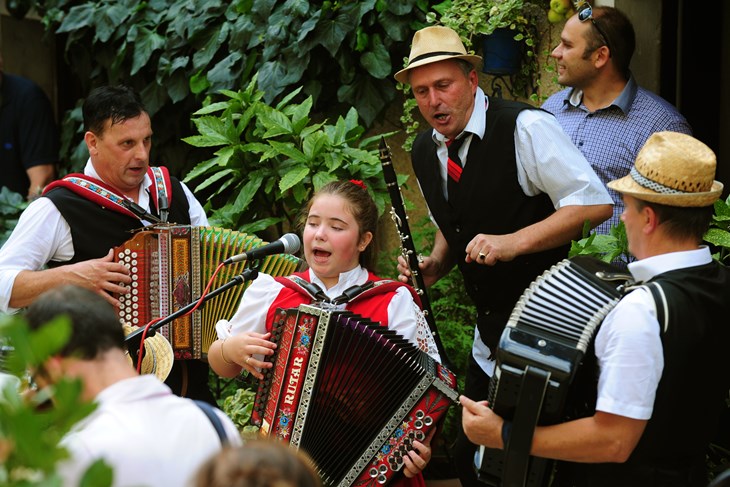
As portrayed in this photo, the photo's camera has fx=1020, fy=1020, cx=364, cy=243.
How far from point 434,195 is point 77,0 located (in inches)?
162

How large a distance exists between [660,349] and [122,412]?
132cm

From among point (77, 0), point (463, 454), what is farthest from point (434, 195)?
point (77, 0)

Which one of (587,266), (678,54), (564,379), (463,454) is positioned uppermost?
(678,54)

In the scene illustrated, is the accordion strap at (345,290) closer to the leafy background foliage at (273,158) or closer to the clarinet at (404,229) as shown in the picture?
the clarinet at (404,229)

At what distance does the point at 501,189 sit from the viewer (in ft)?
12.5

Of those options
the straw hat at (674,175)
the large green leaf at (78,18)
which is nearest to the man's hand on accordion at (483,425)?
the straw hat at (674,175)

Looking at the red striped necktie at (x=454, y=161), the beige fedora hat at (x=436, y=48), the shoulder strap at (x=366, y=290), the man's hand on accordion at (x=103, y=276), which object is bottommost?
the man's hand on accordion at (x=103, y=276)

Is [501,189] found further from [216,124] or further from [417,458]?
[216,124]

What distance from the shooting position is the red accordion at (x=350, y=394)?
126 inches

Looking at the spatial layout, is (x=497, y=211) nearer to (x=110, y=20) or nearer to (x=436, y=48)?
(x=436, y=48)

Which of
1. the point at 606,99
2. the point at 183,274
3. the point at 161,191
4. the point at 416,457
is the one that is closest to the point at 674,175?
the point at 416,457

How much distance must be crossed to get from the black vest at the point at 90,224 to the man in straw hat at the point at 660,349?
6.64ft

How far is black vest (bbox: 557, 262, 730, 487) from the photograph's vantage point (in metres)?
2.56

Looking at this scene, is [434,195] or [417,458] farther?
[434,195]
